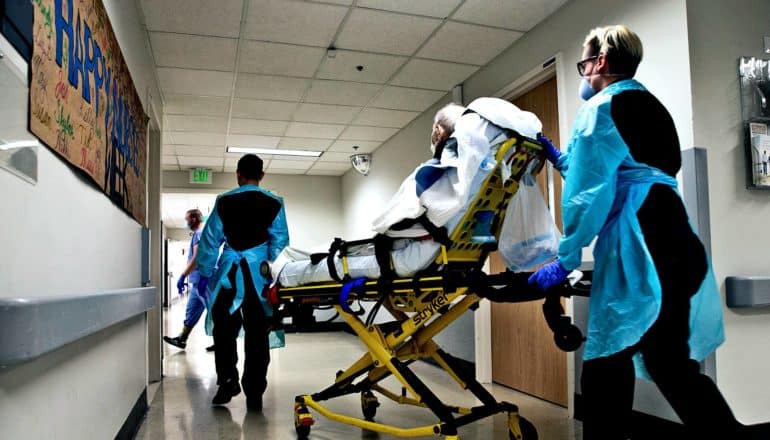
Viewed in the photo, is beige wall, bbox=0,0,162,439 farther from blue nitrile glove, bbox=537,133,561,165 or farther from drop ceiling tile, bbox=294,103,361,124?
drop ceiling tile, bbox=294,103,361,124

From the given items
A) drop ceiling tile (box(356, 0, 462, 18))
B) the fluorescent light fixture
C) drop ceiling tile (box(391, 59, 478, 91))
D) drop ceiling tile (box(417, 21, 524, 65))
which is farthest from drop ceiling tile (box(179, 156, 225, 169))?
drop ceiling tile (box(356, 0, 462, 18))

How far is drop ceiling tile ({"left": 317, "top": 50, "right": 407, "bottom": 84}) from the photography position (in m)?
4.19

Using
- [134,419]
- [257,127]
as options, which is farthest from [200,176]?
[134,419]

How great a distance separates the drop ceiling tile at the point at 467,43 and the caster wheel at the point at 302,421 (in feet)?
8.34

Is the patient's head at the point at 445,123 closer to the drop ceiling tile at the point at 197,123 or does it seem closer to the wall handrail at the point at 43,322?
the wall handrail at the point at 43,322

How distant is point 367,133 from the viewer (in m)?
6.46

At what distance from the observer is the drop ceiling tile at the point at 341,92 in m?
4.80

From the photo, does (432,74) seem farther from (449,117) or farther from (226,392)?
(226,392)

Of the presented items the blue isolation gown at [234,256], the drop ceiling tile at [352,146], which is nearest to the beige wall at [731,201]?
the blue isolation gown at [234,256]

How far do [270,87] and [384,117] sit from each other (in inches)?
55.4

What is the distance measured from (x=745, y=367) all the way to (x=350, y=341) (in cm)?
503

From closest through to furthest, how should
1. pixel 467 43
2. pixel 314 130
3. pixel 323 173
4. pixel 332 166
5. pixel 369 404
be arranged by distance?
pixel 369 404, pixel 467 43, pixel 314 130, pixel 332 166, pixel 323 173

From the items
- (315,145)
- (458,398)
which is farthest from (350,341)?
(458,398)

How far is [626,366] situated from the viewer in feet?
5.35
